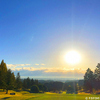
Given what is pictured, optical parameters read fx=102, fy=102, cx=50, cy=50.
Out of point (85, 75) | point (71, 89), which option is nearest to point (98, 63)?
point (85, 75)

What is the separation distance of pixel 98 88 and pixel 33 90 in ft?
131

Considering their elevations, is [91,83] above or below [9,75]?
below

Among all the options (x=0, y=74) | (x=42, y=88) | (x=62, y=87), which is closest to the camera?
(x=0, y=74)

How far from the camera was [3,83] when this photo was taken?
47656 millimetres

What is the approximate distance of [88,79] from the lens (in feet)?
160

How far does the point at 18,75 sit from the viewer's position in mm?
84062

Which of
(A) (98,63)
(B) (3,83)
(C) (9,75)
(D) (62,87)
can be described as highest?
(A) (98,63)

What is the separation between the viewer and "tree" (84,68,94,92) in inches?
1881

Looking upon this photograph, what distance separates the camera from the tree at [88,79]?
47.8 m

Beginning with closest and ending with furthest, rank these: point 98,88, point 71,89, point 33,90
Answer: point 98,88
point 71,89
point 33,90

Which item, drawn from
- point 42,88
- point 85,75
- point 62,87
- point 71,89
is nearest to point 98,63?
point 85,75

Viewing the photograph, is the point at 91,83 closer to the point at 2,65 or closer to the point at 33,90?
the point at 33,90

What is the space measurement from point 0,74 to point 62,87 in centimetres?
5790

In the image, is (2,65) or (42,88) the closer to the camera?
(2,65)
